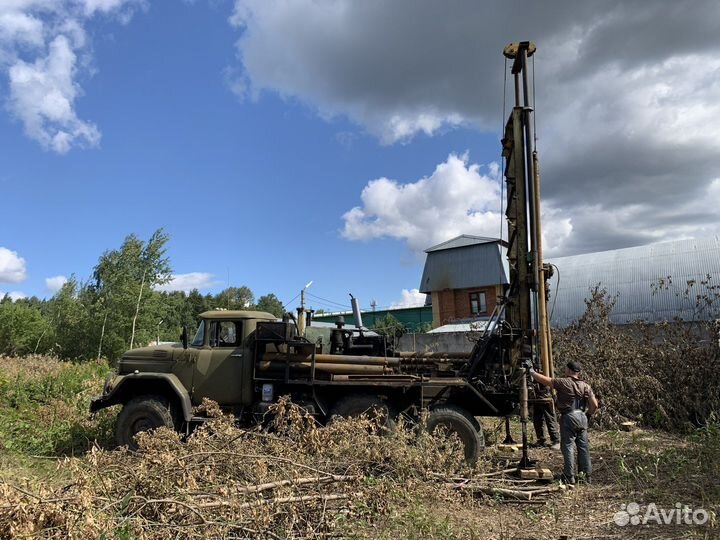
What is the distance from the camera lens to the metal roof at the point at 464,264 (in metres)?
31.1

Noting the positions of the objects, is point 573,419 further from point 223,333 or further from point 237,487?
point 223,333

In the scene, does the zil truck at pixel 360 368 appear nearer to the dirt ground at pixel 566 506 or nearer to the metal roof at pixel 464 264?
the dirt ground at pixel 566 506

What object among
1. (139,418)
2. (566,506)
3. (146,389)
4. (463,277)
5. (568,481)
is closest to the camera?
(566,506)

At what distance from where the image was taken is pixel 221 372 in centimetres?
817

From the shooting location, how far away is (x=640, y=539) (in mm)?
4410

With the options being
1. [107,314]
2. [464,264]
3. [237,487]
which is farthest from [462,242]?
[237,487]

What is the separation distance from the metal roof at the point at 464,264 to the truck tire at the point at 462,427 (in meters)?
23.2

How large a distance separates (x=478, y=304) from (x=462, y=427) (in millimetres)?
24760

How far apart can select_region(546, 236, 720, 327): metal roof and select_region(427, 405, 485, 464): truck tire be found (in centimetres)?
1406

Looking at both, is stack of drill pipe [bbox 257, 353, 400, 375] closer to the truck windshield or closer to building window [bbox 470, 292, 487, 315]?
the truck windshield

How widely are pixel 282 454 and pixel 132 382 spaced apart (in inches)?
141

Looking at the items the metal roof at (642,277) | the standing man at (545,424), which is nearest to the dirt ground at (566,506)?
the standing man at (545,424)

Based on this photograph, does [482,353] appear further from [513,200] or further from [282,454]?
[282,454]

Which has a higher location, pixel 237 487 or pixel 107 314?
pixel 107 314
